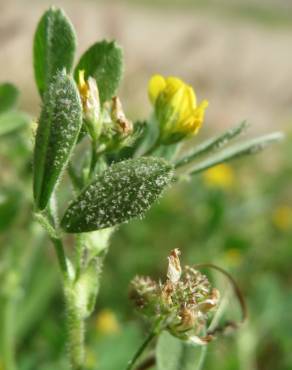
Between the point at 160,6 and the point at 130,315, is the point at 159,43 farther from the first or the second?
the point at 130,315

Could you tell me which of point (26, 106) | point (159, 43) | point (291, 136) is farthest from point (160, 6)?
point (291, 136)

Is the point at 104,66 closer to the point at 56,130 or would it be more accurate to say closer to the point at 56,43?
the point at 56,43

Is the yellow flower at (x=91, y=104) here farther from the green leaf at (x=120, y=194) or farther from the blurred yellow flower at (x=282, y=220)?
the blurred yellow flower at (x=282, y=220)

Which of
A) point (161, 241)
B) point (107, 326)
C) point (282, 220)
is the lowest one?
point (282, 220)

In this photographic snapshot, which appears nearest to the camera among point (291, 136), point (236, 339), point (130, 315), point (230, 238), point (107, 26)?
point (230, 238)

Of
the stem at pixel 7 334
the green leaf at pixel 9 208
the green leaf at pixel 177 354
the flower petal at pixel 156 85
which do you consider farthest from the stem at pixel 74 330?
the stem at pixel 7 334

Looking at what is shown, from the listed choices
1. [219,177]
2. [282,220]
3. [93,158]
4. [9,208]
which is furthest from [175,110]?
[282,220]
